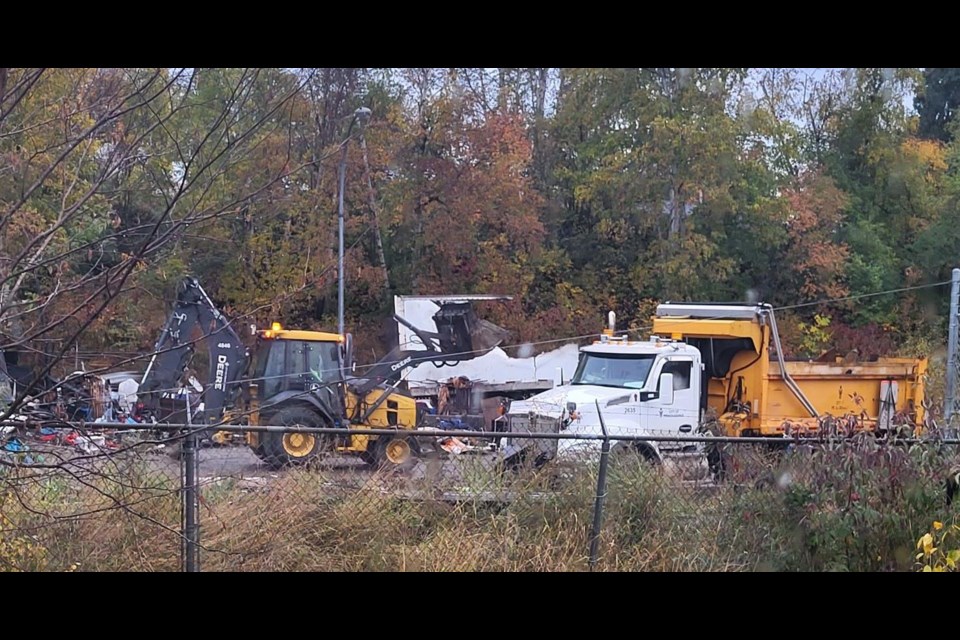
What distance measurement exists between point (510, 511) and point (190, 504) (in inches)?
82.8

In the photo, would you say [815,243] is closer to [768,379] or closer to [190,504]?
[768,379]

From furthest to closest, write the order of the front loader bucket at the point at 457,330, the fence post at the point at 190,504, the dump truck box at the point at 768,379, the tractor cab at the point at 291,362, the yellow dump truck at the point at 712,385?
the front loader bucket at the point at 457,330
the tractor cab at the point at 291,362
the dump truck box at the point at 768,379
the yellow dump truck at the point at 712,385
the fence post at the point at 190,504

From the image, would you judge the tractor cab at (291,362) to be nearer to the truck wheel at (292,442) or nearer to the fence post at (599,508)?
the truck wheel at (292,442)

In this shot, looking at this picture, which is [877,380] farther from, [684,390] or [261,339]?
[261,339]

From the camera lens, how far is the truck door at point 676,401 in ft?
46.5

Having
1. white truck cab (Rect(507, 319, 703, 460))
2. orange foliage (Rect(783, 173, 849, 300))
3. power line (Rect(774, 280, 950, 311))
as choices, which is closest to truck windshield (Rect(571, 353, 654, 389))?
white truck cab (Rect(507, 319, 703, 460))

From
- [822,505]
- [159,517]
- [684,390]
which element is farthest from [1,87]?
[684,390]

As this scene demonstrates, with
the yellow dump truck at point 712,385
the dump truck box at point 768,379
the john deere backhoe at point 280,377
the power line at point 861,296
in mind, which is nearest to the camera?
the yellow dump truck at point 712,385

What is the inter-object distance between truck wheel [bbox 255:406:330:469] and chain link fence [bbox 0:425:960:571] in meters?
0.27

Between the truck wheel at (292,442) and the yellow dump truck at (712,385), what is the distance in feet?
10.9

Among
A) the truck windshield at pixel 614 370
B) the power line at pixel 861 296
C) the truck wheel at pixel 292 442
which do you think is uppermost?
the power line at pixel 861 296

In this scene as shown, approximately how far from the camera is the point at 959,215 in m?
30.4

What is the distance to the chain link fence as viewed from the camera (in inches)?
219

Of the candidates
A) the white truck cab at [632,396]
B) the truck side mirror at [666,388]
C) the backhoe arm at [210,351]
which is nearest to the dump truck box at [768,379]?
the white truck cab at [632,396]
